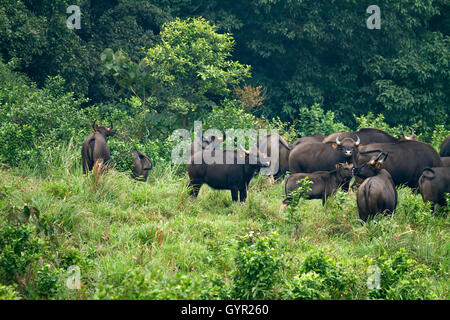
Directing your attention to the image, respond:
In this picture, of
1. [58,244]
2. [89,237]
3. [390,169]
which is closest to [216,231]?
[89,237]

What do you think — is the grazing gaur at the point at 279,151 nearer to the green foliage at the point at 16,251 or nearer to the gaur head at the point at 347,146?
the gaur head at the point at 347,146

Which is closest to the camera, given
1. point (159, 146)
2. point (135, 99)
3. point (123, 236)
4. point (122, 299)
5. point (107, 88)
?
point (122, 299)

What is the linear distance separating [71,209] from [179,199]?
6.01 ft

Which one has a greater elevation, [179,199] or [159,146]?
[159,146]

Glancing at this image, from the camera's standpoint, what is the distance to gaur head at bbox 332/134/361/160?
9.84 metres

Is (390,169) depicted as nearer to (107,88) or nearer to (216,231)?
(216,231)

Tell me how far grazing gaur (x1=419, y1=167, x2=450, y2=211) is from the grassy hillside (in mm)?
267

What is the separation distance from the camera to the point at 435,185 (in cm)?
830

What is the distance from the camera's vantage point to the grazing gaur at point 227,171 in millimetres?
9070

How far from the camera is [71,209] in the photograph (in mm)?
7480

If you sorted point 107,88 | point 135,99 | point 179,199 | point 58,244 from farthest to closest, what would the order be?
point 107,88
point 135,99
point 179,199
point 58,244

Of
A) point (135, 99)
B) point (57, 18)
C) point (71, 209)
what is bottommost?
point (71, 209)

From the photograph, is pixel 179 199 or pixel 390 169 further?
pixel 390 169

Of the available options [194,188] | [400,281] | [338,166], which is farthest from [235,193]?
[400,281]
